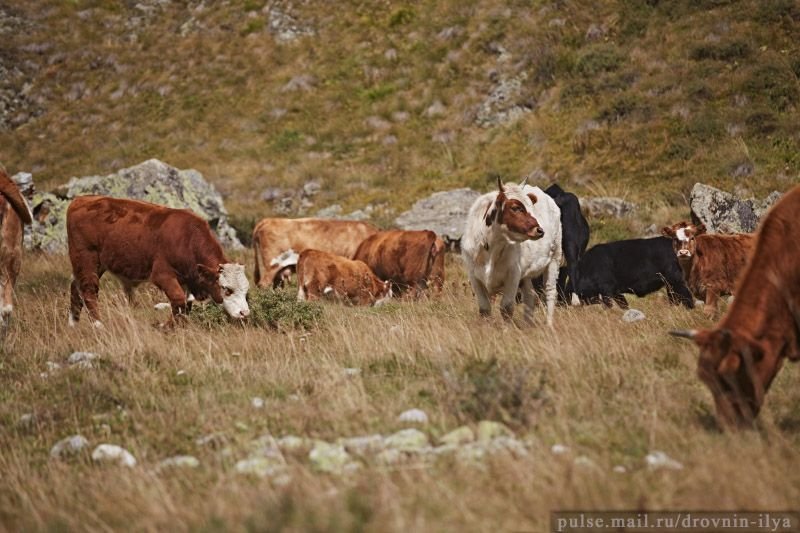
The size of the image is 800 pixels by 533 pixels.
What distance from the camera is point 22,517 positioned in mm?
4926

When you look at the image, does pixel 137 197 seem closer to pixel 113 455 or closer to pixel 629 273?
pixel 629 273

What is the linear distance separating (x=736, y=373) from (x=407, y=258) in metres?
10.2

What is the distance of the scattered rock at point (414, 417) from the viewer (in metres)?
6.01

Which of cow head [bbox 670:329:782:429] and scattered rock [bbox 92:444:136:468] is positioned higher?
cow head [bbox 670:329:782:429]

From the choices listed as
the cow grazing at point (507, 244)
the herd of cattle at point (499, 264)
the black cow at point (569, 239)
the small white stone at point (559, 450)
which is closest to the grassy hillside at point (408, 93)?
the black cow at point (569, 239)

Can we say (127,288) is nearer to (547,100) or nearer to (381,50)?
(547,100)

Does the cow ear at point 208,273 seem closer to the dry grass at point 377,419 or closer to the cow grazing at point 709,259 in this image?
the dry grass at point 377,419

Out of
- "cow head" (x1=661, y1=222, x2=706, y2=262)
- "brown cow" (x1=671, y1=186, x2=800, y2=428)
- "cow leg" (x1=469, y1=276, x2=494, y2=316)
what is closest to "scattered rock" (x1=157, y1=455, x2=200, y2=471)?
"brown cow" (x1=671, y1=186, x2=800, y2=428)

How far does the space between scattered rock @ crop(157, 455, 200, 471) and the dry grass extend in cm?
9

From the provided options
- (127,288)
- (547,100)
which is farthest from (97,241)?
(547,100)

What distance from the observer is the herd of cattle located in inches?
219

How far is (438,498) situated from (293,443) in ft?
4.96

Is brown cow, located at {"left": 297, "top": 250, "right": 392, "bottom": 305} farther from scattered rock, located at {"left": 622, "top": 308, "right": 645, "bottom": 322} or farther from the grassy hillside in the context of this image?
the grassy hillside

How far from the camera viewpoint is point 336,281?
14469 millimetres
